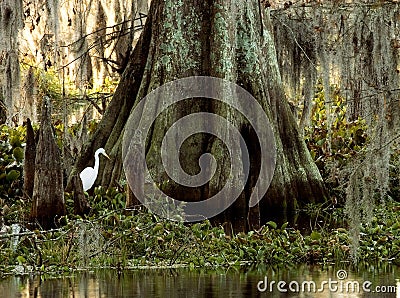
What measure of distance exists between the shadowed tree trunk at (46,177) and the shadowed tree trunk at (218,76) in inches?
64.4

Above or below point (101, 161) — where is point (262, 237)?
below

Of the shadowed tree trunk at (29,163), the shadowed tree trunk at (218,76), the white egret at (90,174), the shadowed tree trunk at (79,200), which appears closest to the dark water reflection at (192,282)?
the shadowed tree trunk at (79,200)

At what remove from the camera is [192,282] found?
7.64 meters

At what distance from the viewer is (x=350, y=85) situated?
46.0 ft

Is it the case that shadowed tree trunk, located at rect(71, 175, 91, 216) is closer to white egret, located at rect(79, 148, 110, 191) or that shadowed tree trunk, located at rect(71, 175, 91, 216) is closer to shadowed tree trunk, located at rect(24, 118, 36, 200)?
shadowed tree trunk, located at rect(24, 118, 36, 200)

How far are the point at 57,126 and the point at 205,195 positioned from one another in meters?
6.72

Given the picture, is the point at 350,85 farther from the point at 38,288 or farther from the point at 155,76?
the point at 38,288

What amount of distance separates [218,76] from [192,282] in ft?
16.3

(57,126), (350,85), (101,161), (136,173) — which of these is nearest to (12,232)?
(136,173)

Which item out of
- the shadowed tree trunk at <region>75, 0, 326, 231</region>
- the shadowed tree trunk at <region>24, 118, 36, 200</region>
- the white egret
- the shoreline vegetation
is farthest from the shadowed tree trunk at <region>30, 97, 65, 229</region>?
the white egret

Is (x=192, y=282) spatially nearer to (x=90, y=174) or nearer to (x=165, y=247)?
(x=165, y=247)

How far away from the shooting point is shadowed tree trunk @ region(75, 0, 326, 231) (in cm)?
1224

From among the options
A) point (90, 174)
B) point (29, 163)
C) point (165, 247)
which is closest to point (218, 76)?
point (90, 174)

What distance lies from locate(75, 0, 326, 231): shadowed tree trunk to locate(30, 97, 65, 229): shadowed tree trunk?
1.64 meters
